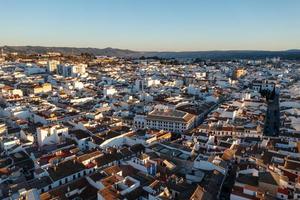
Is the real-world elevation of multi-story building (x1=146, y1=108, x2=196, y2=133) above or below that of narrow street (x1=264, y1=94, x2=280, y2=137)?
above

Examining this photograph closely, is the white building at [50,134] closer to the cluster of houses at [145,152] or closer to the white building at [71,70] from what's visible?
the cluster of houses at [145,152]

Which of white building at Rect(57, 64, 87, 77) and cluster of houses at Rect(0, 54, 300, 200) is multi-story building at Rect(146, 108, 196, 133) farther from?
white building at Rect(57, 64, 87, 77)

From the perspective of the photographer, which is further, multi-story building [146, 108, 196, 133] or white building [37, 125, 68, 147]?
multi-story building [146, 108, 196, 133]

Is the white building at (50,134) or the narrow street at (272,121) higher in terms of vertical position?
the white building at (50,134)

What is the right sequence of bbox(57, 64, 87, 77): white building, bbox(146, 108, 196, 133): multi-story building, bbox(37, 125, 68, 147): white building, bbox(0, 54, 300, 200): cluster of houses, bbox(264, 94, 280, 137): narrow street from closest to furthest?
bbox(0, 54, 300, 200): cluster of houses, bbox(37, 125, 68, 147): white building, bbox(264, 94, 280, 137): narrow street, bbox(146, 108, 196, 133): multi-story building, bbox(57, 64, 87, 77): white building

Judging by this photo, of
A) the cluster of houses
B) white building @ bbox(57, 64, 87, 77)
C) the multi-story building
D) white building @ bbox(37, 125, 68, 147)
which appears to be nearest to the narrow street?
the cluster of houses

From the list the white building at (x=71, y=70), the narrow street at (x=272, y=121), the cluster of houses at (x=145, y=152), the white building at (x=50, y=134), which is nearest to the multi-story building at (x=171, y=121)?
the cluster of houses at (x=145, y=152)

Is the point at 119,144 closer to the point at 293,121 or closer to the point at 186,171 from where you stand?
Answer: the point at 186,171

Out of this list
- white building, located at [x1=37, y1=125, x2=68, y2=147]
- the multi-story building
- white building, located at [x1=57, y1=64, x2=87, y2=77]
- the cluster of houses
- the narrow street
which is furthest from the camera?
white building, located at [x1=57, y1=64, x2=87, y2=77]

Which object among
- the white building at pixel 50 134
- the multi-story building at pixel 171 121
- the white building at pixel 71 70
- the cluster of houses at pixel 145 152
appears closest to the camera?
the cluster of houses at pixel 145 152

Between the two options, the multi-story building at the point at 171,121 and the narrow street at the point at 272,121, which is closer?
the narrow street at the point at 272,121

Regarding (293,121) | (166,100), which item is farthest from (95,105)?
(293,121)

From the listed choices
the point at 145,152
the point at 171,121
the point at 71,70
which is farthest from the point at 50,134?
the point at 71,70
